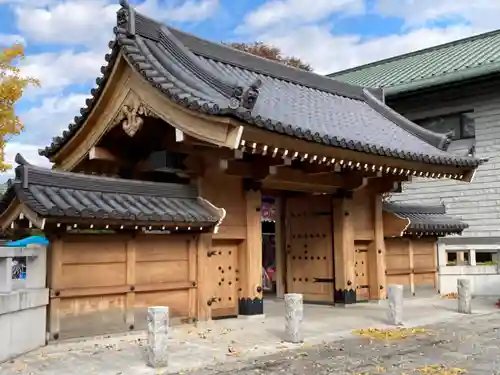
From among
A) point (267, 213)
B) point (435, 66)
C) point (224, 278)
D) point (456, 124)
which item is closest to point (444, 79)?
point (456, 124)

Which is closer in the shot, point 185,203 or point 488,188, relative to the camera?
point 185,203

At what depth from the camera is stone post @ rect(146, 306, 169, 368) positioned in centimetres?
719

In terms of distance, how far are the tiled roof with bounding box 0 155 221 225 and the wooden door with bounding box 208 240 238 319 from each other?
1314 mm

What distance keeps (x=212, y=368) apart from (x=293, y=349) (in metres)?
1.65

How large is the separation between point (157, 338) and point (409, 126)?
36.4 ft

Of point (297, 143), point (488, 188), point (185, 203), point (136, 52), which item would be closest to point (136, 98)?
point (136, 52)

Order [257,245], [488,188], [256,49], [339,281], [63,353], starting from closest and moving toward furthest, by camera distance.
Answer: [63,353] → [257,245] → [339,281] → [488,188] → [256,49]

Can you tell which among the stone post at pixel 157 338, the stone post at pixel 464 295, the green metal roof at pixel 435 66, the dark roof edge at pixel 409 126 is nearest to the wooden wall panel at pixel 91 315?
the stone post at pixel 157 338

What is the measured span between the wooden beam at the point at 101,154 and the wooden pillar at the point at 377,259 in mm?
6923

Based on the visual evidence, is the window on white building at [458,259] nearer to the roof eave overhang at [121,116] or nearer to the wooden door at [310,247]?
the wooden door at [310,247]

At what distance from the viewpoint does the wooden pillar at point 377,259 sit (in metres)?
14.4

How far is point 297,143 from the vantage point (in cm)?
1004

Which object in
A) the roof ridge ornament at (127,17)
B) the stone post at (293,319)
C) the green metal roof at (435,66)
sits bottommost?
the stone post at (293,319)

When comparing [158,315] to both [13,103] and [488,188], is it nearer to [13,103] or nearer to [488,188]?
[488,188]
